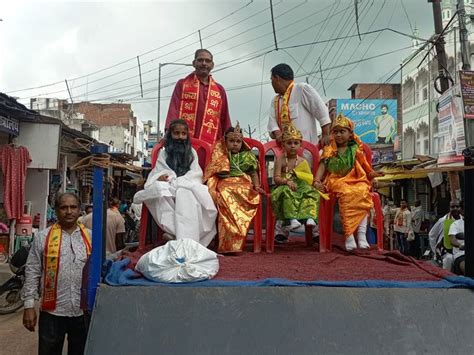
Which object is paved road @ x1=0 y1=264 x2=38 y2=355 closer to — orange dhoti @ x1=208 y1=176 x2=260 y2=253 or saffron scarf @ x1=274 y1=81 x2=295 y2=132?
orange dhoti @ x1=208 y1=176 x2=260 y2=253

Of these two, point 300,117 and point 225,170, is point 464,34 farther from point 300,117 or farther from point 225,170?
point 225,170

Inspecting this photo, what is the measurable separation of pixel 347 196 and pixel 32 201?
830cm

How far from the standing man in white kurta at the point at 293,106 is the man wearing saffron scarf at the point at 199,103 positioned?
24.7 inches

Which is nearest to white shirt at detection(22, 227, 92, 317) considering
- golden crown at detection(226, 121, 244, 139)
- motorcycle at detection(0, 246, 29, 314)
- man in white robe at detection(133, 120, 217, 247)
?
man in white robe at detection(133, 120, 217, 247)

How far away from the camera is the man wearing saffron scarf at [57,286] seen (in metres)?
3.02

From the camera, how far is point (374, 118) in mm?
30062

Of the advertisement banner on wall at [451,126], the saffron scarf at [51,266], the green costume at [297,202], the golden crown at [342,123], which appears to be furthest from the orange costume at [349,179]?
the advertisement banner on wall at [451,126]

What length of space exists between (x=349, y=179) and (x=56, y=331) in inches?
100

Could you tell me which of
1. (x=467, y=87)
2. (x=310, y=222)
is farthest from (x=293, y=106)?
(x=467, y=87)

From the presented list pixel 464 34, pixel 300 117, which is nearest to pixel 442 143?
pixel 464 34

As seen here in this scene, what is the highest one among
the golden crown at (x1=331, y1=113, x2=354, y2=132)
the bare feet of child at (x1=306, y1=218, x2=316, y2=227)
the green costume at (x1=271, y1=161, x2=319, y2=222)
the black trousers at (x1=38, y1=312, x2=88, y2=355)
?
the golden crown at (x1=331, y1=113, x2=354, y2=132)

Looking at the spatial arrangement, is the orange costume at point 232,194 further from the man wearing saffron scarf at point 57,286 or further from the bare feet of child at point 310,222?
the man wearing saffron scarf at point 57,286

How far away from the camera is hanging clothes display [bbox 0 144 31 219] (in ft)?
29.2

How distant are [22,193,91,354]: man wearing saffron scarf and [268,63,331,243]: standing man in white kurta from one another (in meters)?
2.59
